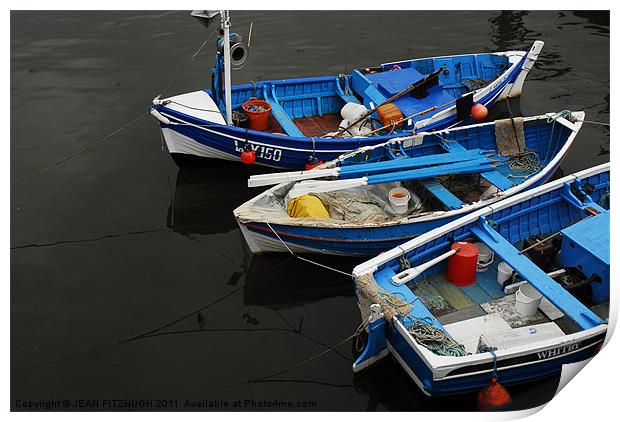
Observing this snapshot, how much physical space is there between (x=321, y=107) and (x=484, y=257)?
7.44m

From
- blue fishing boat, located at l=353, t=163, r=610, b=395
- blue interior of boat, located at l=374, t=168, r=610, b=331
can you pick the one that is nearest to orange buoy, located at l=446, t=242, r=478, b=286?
blue fishing boat, located at l=353, t=163, r=610, b=395

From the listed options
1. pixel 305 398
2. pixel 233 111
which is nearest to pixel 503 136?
pixel 233 111

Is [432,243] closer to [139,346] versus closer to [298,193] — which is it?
[298,193]

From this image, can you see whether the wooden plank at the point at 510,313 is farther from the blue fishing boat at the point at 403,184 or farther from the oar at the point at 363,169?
the oar at the point at 363,169

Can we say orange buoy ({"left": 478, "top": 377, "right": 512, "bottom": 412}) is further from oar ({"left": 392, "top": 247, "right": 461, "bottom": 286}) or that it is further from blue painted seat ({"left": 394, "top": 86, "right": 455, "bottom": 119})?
blue painted seat ({"left": 394, "top": 86, "right": 455, "bottom": 119})

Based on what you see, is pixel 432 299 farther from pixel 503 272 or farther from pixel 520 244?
pixel 520 244

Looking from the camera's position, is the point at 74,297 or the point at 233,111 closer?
the point at 74,297

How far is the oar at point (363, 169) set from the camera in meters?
12.9

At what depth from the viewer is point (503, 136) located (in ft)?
50.4

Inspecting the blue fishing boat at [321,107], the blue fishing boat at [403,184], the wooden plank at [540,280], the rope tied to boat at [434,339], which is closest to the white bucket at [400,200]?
the blue fishing boat at [403,184]

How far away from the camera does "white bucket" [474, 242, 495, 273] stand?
12133mm

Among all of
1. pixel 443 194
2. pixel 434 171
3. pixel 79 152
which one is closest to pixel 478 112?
pixel 434 171

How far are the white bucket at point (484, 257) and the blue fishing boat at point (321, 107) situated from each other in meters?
4.32

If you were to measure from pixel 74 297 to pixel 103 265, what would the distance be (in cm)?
107
